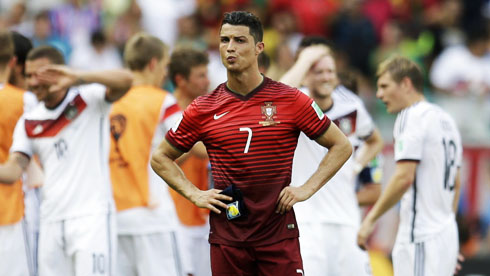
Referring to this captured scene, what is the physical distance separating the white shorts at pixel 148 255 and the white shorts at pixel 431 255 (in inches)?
85.3

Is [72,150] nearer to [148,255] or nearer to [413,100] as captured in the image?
[148,255]

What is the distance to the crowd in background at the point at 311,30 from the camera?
16.7 metres

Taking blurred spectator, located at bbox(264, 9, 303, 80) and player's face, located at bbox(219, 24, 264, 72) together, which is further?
blurred spectator, located at bbox(264, 9, 303, 80)

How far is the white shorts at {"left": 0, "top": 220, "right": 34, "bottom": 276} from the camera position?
8508 mm

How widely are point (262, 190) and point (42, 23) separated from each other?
11.9 m

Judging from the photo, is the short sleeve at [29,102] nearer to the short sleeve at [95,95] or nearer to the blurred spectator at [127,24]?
the short sleeve at [95,95]

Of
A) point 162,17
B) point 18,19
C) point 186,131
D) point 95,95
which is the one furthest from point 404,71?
point 18,19

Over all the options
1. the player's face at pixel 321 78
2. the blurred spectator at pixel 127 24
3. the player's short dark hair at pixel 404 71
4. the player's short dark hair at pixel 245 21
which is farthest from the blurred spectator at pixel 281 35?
the player's short dark hair at pixel 245 21

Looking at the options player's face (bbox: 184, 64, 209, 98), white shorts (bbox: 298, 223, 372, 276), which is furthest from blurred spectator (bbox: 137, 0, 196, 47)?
white shorts (bbox: 298, 223, 372, 276)

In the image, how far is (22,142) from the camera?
8.33 m

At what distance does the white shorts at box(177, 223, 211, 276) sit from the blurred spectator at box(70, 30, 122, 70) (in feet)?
26.1

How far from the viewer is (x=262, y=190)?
270 inches

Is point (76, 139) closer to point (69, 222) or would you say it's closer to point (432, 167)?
point (69, 222)

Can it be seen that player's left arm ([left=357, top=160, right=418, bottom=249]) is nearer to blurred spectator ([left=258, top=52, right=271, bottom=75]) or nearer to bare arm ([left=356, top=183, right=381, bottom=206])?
bare arm ([left=356, top=183, right=381, bottom=206])
